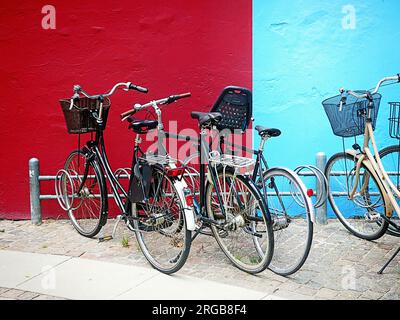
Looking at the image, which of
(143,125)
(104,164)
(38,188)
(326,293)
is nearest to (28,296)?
(104,164)

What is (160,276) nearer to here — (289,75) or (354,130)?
(354,130)

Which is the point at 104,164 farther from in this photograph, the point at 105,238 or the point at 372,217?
the point at 372,217

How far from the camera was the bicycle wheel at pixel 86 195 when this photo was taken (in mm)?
5773

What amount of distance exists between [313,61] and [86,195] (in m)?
2.98

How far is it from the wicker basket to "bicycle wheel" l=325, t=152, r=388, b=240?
2.56 meters

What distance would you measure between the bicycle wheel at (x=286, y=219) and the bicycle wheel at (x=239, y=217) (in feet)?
0.53

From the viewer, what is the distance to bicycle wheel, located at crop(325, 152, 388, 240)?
18.5ft

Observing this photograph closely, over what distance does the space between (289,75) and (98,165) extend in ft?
7.95

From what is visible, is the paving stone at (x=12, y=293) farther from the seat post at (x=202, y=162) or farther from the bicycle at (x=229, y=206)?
the seat post at (x=202, y=162)

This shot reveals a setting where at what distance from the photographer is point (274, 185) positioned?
16.4 ft

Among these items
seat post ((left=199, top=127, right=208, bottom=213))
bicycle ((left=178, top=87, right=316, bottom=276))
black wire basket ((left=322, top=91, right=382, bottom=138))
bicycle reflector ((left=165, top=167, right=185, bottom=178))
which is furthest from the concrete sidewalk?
black wire basket ((left=322, top=91, right=382, bottom=138))

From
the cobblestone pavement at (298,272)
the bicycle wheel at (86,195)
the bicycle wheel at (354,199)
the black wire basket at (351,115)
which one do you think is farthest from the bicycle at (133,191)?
the bicycle wheel at (354,199)
